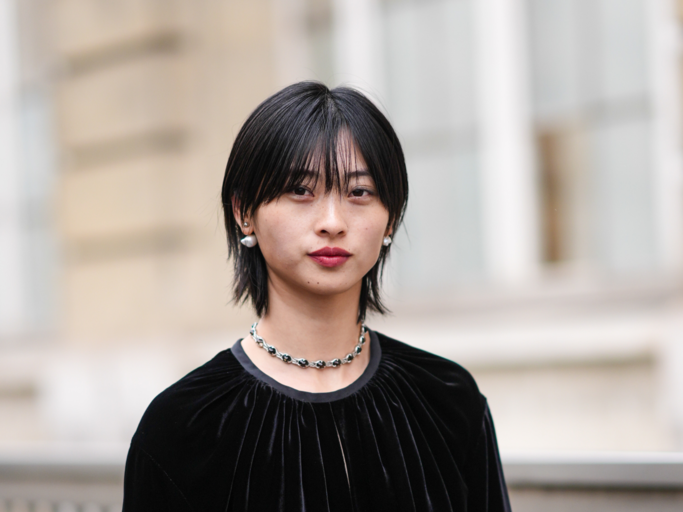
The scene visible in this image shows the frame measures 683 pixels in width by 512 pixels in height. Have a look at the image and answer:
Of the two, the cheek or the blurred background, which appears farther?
the blurred background

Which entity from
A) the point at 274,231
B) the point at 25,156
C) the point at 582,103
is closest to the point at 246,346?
the point at 274,231

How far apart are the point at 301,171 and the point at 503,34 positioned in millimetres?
3717

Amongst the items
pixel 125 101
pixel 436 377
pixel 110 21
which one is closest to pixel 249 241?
pixel 436 377

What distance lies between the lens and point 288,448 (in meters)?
1.47

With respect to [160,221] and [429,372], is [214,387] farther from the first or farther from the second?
[160,221]

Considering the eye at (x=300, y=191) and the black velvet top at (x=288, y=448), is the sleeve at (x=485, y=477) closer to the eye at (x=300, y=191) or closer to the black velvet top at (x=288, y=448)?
the black velvet top at (x=288, y=448)

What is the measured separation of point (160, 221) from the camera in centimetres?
530

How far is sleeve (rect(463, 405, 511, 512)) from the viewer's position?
64.2 inches

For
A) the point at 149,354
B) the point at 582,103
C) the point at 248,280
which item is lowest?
the point at 149,354

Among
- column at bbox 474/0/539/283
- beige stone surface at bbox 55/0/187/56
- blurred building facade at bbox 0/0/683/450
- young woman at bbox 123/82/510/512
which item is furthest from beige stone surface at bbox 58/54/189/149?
young woman at bbox 123/82/510/512

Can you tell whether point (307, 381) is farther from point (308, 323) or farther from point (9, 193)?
point (9, 193)

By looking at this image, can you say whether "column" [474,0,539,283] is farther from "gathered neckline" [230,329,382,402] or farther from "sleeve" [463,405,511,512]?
"gathered neckline" [230,329,382,402]

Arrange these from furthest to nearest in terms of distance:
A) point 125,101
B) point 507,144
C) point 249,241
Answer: point 125,101 < point 507,144 < point 249,241

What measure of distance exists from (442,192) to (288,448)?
377 cm
